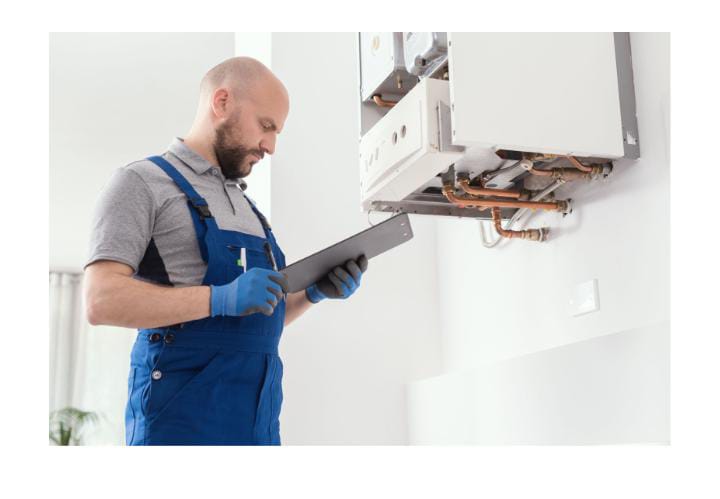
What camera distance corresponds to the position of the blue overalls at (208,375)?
1440 mm

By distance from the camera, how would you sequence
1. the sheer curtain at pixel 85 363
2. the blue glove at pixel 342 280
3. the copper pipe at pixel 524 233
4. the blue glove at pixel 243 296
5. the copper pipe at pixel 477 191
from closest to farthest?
the blue glove at pixel 243 296
the blue glove at pixel 342 280
the copper pipe at pixel 477 191
the copper pipe at pixel 524 233
the sheer curtain at pixel 85 363

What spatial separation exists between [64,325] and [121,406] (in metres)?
0.87

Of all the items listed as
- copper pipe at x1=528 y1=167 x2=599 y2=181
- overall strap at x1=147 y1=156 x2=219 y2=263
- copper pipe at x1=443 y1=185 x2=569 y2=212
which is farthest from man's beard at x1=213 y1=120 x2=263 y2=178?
copper pipe at x1=528 y1=167 x2=599 y2=181

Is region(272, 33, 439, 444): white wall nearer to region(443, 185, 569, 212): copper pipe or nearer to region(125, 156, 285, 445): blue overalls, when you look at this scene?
region(443, 185, 569, 212): copper pipe

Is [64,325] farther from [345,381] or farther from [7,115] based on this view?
[7,115]

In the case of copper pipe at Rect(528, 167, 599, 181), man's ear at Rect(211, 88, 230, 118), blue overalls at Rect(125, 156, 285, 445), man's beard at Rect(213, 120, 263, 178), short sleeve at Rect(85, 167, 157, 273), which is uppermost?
man's ear at Rect(211, 88, 230, 118)

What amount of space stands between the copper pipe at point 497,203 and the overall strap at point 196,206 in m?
0.67

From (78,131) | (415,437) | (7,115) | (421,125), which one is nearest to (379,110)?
(421,125)

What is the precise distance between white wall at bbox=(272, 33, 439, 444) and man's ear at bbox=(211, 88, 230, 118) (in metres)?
0.85

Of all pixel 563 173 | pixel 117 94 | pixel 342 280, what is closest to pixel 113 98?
pixel 117 94

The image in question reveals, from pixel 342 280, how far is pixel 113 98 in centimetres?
254

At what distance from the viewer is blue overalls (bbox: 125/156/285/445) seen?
1.44m

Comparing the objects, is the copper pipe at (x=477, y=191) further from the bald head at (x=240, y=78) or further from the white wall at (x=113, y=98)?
the white wall at (x=113, y=98)

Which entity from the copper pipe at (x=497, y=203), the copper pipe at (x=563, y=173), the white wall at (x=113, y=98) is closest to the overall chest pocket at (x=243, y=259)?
the copper pipe at (x=497, y=203)
